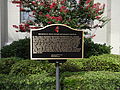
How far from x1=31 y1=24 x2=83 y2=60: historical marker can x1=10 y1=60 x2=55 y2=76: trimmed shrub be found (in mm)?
1156

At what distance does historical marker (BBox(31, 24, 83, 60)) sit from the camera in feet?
13.4

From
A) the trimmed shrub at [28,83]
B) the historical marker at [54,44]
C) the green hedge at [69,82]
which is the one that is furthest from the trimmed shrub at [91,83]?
the historical marker at [54,44]

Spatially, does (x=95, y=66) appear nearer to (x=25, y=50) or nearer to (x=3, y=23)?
(x=25, y=50)

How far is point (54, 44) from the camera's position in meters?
4.11

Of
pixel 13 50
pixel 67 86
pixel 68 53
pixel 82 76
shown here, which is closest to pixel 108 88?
pixel 82 76

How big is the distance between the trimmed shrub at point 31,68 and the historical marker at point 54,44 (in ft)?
3.79

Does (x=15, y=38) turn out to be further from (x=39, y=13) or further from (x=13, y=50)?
(x=39, y=13)

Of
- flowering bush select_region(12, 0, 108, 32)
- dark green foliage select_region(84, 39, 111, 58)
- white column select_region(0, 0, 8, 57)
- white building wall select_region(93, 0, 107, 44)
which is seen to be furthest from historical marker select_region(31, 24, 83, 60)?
white building wall select_region(93, 0, 107, 44)

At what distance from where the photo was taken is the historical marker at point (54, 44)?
4.10m

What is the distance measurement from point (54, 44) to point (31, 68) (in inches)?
59.2

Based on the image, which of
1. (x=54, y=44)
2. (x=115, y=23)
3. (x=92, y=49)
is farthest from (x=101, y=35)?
(x=54, y=44)

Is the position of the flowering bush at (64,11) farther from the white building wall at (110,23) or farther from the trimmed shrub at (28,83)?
the white building wall at (110,23)

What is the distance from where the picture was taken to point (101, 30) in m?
9.43

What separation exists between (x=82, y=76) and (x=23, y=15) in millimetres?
5834
